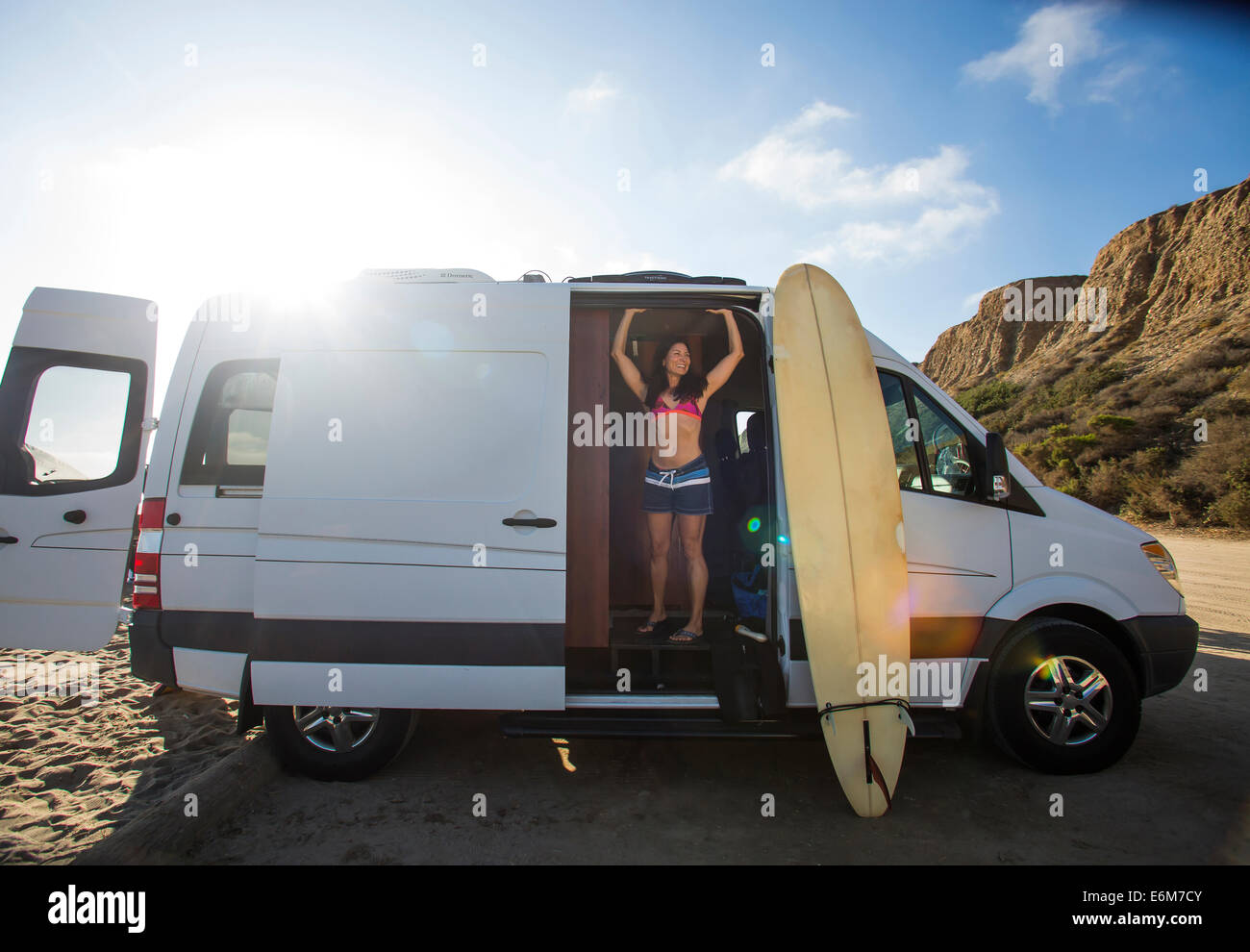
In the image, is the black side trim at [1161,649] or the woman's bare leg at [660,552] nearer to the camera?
the black side trim at [1161,649]

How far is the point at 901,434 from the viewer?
133 inches

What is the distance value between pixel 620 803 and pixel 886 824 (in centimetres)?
124

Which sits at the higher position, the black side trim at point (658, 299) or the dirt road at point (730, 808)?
the black side trim at point (658, 299)

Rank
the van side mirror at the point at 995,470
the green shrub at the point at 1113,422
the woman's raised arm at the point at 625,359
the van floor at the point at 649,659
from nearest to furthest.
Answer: the van side mirror at the point at 995,470 → the van floor at the point at 649,659 → the woman's raised arm at the point at 625,359 → the green shrub at the point at 1113,422

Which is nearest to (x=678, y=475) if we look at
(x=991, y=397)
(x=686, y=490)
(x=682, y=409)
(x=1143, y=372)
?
(x=686, y=490)

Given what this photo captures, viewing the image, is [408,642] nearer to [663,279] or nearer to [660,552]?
[660,552]

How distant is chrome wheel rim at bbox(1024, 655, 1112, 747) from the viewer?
3.21 metres

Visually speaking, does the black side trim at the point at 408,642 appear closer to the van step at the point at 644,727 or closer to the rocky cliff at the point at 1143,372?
the van step at the point at 644,727

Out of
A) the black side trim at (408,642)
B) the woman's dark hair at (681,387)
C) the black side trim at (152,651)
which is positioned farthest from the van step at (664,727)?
the woman's dark hair at (681,387)

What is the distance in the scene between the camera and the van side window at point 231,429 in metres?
3.20

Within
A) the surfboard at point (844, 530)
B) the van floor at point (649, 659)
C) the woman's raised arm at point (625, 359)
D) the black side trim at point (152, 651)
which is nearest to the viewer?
the surfboard at point (844, 530)

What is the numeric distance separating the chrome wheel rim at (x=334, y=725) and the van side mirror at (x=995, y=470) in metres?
3.37

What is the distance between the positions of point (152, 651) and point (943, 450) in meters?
4.22
